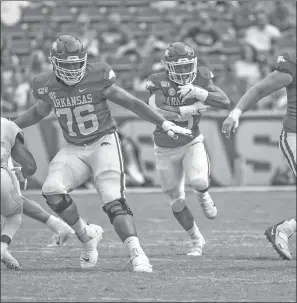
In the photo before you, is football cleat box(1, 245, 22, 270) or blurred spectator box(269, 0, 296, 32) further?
blurred spectator box(269, 0, 296, 32)

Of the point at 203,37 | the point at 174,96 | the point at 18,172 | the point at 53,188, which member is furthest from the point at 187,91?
the point at 203,37

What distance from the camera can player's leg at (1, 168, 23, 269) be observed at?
565 centimetres

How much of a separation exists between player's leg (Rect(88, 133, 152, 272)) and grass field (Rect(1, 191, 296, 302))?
0.55 feet

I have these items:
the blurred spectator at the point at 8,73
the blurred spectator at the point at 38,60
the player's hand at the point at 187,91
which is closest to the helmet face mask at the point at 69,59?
the player's hand at the point at 187,91

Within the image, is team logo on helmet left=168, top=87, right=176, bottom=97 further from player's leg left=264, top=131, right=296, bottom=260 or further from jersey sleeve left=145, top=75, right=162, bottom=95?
player's leg left=264, top=131, right=296, bottom=260

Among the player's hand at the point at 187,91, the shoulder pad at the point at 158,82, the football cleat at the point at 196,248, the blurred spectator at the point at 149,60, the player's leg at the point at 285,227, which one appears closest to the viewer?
the player's leg at the point at 285,227

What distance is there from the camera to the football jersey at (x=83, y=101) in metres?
6.27

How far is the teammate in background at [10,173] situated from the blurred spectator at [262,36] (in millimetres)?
10182

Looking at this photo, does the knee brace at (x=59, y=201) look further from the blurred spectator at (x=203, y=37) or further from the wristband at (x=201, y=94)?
the blurred spectator at (x=203, y=37)

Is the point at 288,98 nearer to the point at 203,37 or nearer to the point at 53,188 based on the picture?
the point at 53,188

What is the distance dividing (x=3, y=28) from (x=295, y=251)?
9.96m

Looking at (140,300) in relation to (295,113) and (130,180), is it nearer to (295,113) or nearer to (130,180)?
(295,113)

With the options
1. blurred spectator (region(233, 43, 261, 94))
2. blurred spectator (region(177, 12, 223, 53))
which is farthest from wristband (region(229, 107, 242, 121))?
blurred spectator (region(177, 12, 223, 53))

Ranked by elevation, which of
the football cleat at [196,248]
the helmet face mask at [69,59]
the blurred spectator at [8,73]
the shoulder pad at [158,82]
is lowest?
the football cleat at [196,248]
